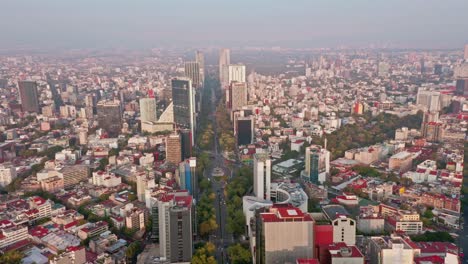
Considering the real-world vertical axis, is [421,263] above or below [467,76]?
below

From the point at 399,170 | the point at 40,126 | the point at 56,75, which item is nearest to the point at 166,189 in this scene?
the point at 399,170

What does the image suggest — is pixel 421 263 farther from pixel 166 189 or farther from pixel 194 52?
pixel 194 52

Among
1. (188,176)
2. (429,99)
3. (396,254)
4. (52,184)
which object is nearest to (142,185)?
(188,176)

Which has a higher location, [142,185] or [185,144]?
[185,144]

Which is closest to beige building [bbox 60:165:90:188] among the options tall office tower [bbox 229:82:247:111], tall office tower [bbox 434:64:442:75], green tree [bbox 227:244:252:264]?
green tree [bbox 227:244:252:264]

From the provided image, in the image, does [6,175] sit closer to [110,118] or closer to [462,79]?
[110,118]

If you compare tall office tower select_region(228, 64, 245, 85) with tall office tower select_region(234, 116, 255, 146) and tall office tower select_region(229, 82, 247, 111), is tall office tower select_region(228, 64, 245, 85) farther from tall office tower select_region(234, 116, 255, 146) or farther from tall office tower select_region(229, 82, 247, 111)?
tall office tower select_region(234, 116, 255, 146)
